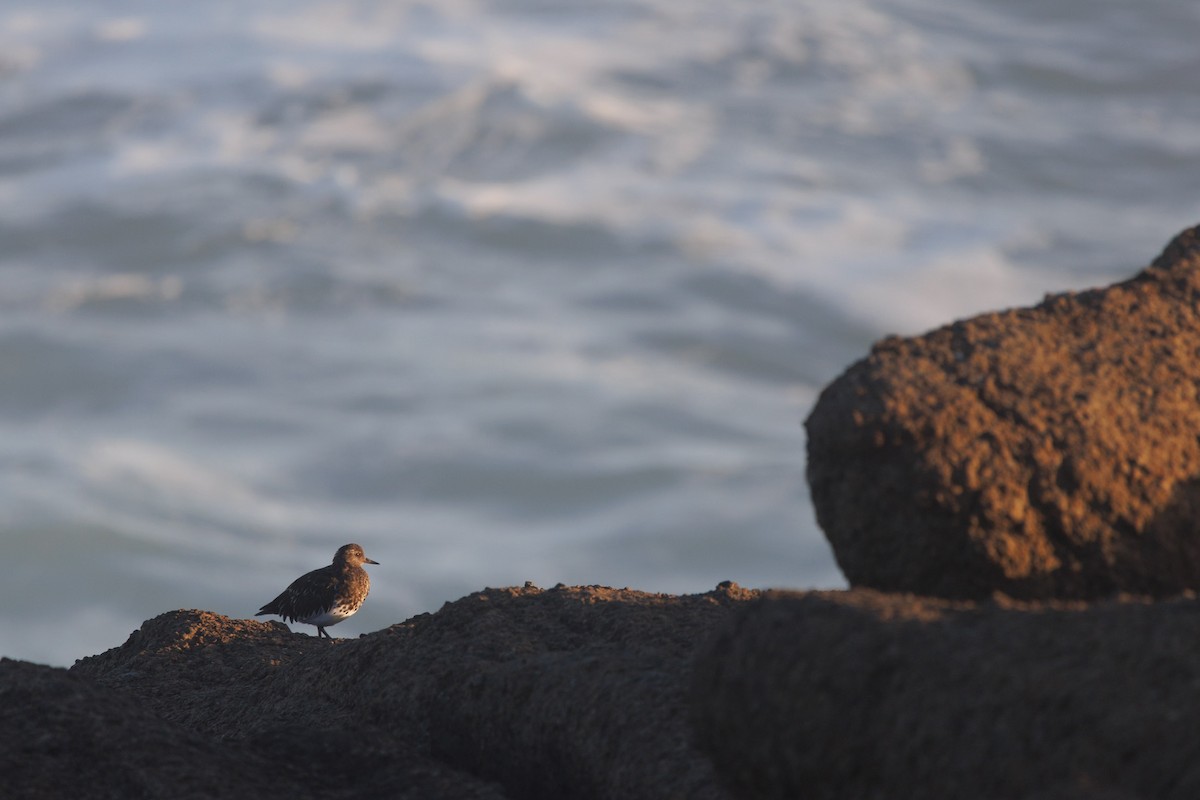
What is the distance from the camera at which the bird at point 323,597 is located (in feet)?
38.8

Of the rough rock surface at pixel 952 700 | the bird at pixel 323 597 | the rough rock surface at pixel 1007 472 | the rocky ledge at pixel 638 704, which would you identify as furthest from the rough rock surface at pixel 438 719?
the bird at pixel 323 597

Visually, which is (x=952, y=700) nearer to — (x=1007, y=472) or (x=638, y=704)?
(x=1007, y=472)

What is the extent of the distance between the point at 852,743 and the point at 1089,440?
1.76m

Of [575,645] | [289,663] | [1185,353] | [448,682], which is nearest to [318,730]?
[448,682]

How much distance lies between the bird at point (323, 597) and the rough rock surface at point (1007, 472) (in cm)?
709

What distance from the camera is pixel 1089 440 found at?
528 centimetres

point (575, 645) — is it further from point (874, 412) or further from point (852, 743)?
point (852, 743)

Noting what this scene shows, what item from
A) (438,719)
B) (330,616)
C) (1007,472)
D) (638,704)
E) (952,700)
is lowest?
(952,700)

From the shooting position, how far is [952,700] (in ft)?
13.5

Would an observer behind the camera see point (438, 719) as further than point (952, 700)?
Yes

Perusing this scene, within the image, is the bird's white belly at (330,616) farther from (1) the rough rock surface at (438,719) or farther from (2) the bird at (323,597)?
(1) the rough rock surface at (438,719)

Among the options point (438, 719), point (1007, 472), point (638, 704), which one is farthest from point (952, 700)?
point (438, 719)

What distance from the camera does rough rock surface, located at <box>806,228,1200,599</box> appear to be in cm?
520

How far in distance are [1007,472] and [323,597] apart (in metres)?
7.79
